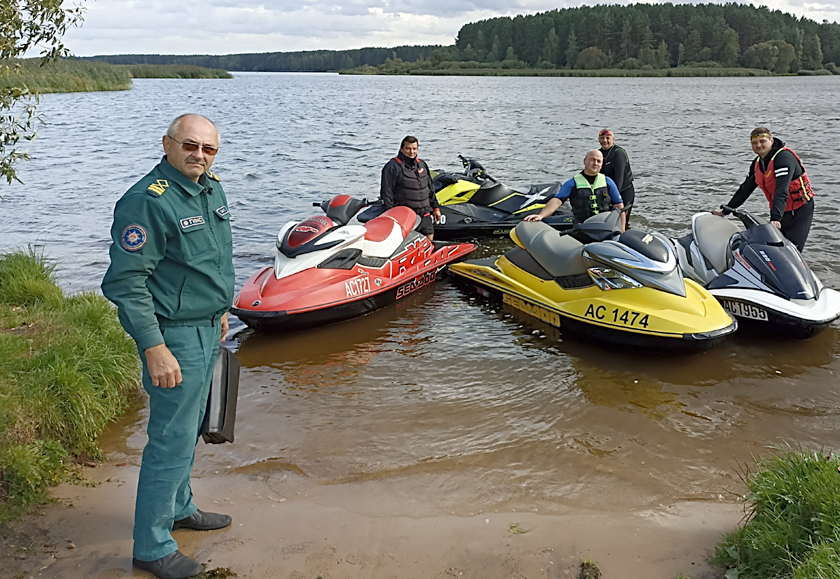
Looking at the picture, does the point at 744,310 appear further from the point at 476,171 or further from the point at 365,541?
the point at 476,171

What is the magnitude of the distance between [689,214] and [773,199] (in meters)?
5.79

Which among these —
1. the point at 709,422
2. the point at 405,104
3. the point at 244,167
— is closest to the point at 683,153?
A: the point at 244,167

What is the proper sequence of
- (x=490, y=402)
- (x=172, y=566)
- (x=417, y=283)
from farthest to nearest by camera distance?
(x=417, y=283)
(x=490, y=402)
(x=172, y=566)

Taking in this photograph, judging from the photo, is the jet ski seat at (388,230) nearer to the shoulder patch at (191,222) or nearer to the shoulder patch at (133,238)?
the shoulder patch at (191,222)

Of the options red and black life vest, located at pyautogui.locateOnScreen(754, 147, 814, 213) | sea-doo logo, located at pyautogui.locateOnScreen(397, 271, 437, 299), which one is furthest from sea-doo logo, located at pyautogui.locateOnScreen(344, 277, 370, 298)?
red and black life vest, located at pyautogui.locateOnScreen(754, 147, 814, 213)

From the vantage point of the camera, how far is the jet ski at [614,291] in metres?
5.79

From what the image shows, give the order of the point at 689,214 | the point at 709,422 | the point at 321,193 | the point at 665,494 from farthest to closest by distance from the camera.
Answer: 1. the point at 321,193
2. the point at 689,214
3. the point at 709,422
4. the point at 665,494

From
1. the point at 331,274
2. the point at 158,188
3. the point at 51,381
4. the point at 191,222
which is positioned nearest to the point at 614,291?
the point at 331,274

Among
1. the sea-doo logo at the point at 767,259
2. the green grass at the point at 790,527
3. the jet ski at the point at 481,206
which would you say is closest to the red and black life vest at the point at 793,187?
the sea-doo logo at the point at 767,259

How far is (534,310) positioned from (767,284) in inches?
83.3

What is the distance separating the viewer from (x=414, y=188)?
8.59m

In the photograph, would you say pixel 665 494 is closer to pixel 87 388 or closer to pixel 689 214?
pixel 87 388

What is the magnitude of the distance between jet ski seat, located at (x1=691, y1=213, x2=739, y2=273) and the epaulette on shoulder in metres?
5.52

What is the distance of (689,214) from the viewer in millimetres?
12859
